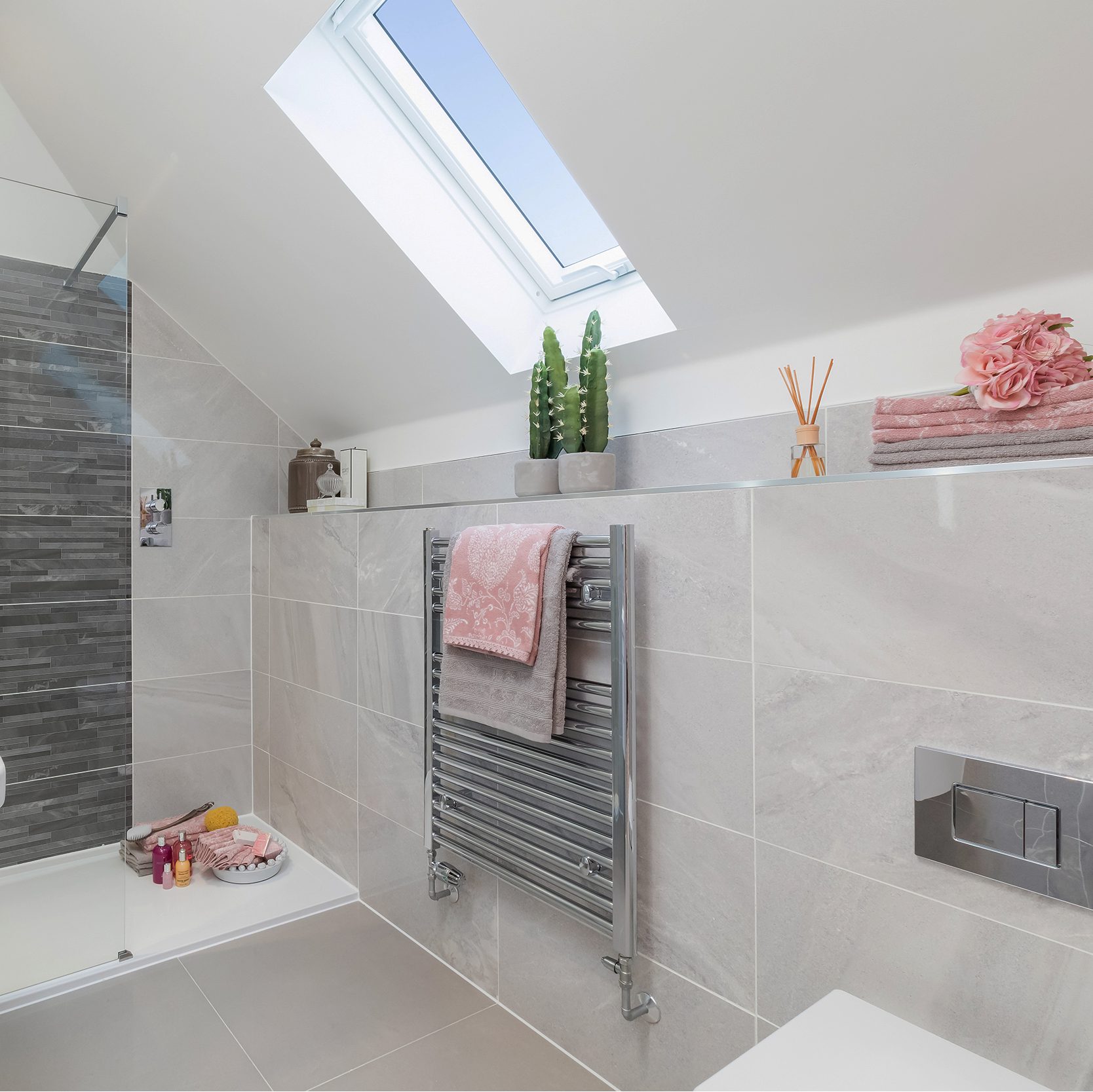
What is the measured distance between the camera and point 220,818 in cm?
267

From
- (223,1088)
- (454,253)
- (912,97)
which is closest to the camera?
(912,97)

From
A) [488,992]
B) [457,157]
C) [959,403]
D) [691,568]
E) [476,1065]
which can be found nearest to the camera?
[959,403]

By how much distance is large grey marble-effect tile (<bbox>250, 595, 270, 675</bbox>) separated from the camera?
292cm

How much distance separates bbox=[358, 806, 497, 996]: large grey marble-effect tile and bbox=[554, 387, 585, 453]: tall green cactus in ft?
3.32

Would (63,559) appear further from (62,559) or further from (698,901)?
(698,901)

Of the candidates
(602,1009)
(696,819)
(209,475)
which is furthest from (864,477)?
(209,475)

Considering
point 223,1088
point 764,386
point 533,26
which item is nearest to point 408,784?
point 223,1088

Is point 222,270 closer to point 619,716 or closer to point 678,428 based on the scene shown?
point 678,428

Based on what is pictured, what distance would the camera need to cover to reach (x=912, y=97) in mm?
1142

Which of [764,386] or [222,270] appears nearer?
[764,386]

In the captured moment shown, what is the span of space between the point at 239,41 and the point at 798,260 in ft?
4.11

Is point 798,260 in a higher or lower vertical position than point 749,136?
lower

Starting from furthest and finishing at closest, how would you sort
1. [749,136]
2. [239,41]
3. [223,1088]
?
[239,41]
[223,1088]
[749,136]

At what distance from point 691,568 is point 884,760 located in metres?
0.44
